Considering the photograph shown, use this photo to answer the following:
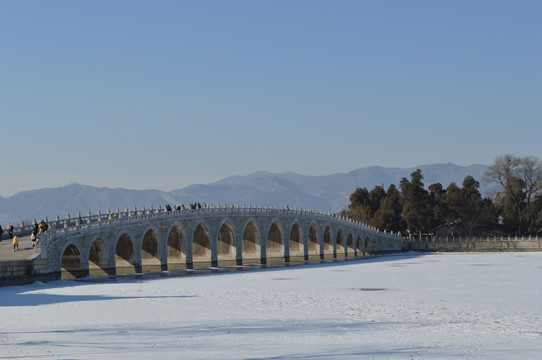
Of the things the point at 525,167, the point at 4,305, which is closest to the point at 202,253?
the point at 4,305

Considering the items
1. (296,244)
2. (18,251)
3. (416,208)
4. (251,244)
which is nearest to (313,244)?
(296,244)

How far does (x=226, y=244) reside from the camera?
271 ft

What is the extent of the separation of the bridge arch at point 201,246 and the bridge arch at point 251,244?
321 inches

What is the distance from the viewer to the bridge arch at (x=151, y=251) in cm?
6819

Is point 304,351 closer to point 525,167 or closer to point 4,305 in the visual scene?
point 4,305

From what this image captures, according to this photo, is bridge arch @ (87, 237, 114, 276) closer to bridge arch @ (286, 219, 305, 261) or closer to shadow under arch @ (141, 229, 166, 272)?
shadow under arch @ (141, 229, 166, 272)

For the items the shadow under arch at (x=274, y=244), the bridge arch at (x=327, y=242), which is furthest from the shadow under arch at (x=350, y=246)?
the shadow under arch at (x=274, y=244)

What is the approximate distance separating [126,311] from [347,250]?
86380mm

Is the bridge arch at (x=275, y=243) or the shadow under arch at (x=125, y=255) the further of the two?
the bridge arch at (x=275, y=243)

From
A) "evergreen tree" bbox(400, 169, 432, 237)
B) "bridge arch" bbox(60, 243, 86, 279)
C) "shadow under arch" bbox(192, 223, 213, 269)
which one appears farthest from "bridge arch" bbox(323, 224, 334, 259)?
"bridge arch" bbox(60, 243, 86, 279)

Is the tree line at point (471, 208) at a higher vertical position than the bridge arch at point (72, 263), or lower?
higher

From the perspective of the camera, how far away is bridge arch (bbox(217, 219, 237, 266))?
81.9m

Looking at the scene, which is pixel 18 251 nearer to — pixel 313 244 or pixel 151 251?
pixel 151 251

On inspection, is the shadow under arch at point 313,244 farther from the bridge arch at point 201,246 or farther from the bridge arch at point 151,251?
the bridge arch at point 151,251
